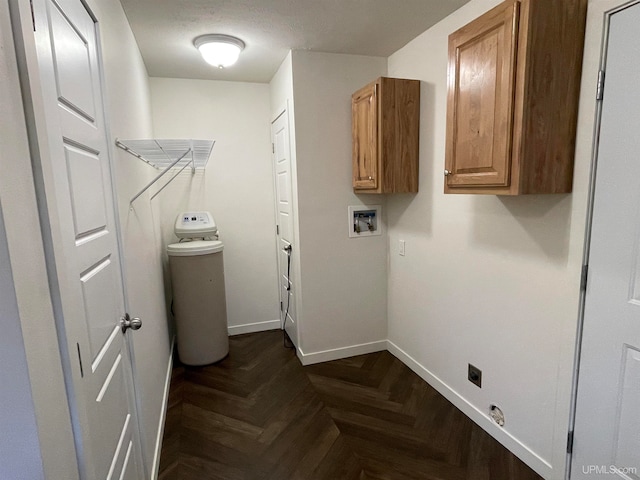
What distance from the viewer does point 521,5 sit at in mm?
1369

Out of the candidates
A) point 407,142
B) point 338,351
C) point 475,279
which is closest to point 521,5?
point 407,142

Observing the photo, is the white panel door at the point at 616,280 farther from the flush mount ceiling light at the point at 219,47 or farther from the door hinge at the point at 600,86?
the flush mount ceiling light at the point at 219,47

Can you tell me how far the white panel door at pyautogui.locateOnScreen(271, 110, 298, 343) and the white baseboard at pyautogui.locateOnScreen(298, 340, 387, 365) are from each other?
0.23 metres

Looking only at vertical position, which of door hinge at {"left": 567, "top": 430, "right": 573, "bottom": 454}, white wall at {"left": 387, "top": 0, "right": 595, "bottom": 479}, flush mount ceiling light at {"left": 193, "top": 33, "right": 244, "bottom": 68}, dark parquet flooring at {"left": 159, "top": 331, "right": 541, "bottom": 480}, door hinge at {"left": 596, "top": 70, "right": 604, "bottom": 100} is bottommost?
dark parquet flooring at {"left": 159, "top": 331, "right": 541, "bottom": 480}

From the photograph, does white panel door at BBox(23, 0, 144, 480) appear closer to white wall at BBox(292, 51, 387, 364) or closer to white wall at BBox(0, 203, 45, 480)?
white wall at BBox(0, 203, 45, 480)

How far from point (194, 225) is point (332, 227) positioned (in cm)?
123

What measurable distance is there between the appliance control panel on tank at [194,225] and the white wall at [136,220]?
0.49 m

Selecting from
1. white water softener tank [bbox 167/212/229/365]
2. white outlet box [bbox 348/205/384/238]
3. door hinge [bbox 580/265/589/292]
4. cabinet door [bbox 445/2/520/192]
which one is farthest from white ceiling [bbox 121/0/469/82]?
door hinge [bbox 580/265/589/292]

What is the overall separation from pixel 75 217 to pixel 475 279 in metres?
2.00

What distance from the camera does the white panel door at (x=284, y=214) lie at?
2.90 meters

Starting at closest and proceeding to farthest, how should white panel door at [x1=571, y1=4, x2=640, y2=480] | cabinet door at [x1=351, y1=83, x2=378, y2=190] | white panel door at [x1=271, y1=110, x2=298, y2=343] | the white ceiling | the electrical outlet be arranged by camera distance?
white panel door at [x1=571, y1=4, x2=640, y2=480]
the white ceiling
the electrical outlet
cabinet door at [x1=351, y1=83, x2=378, y2=190]
white panel door at [x1=271, y1=110, x2=298, y2=343]

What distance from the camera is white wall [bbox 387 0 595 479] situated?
156 cm

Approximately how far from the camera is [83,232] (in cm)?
105

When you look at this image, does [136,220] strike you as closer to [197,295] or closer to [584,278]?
[197,295]
